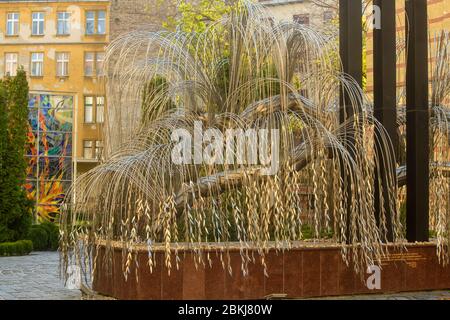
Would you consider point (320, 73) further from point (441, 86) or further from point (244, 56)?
point (441, 86)

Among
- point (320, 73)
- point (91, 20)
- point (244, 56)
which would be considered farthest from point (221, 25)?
point (91, 20)

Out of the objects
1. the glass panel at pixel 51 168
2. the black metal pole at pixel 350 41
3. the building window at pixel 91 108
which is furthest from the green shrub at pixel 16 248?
the building window at pixel 91 108

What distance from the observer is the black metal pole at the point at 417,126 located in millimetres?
9320

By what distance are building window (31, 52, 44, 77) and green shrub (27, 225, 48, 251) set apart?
23381 mm

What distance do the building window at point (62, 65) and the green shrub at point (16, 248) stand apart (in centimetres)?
2440

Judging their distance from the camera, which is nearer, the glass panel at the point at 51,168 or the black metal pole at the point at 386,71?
the black metal pole at the point at 386,71

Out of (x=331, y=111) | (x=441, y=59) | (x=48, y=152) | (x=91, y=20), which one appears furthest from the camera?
(x=91, y=20)

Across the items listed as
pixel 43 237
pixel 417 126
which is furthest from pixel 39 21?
pixel 417 126

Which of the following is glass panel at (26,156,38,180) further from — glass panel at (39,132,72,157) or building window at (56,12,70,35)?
building window at (56,12,70,35)

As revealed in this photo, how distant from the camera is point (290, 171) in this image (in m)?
8.04

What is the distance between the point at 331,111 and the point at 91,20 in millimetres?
31966

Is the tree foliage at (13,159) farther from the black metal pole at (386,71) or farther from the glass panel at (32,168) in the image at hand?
the black metal pole at (386,71)

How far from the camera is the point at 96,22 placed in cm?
3912

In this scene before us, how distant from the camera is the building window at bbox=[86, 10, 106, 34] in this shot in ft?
128
